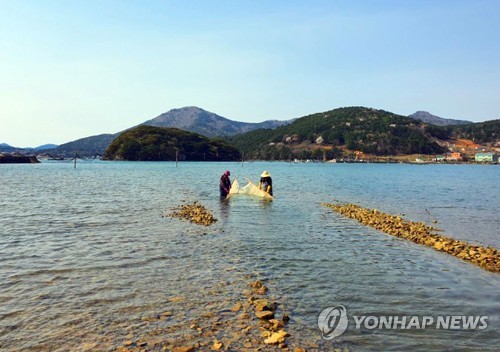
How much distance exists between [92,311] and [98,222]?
15585 mm

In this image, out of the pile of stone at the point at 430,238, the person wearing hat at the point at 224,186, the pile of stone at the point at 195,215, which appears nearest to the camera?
the pile of stone at the point at 430,238

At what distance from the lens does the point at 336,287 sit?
38.5 ft

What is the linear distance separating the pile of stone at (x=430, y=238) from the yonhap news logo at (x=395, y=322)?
6170mm

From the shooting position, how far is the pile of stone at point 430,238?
15471 millimetres

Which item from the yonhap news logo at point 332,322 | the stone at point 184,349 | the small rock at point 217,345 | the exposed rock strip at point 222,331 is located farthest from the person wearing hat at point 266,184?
the stone at point 184,349

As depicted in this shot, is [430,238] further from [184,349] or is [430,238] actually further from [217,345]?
[184,349]

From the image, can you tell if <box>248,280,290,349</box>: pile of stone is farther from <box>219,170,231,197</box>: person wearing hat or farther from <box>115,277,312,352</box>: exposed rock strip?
<box>219,170,231,197</box>: person wearing hat

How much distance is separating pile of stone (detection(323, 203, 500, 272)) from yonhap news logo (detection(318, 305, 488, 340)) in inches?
243

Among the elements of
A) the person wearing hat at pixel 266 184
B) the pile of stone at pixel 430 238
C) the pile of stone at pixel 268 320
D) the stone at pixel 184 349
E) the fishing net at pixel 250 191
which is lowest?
the pile of stone at pixel 430 238

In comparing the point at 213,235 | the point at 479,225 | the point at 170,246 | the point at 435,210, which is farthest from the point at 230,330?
the point at 435,210

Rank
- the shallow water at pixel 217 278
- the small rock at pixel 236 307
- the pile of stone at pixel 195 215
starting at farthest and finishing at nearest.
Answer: the pile of stone at pixel 195 215, the small rock at pixel 236 307, the shallow water at pixel 217 278

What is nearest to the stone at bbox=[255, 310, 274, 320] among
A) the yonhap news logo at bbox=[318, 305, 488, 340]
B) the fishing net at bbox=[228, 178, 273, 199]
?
the yonhap news logo at bbox=[318, 305, 488, 340]

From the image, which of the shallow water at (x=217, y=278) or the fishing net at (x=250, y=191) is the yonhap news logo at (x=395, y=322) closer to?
the shallow water at (x=217, y=278)

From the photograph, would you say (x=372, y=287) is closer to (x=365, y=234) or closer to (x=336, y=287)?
(x=336, y=287)
